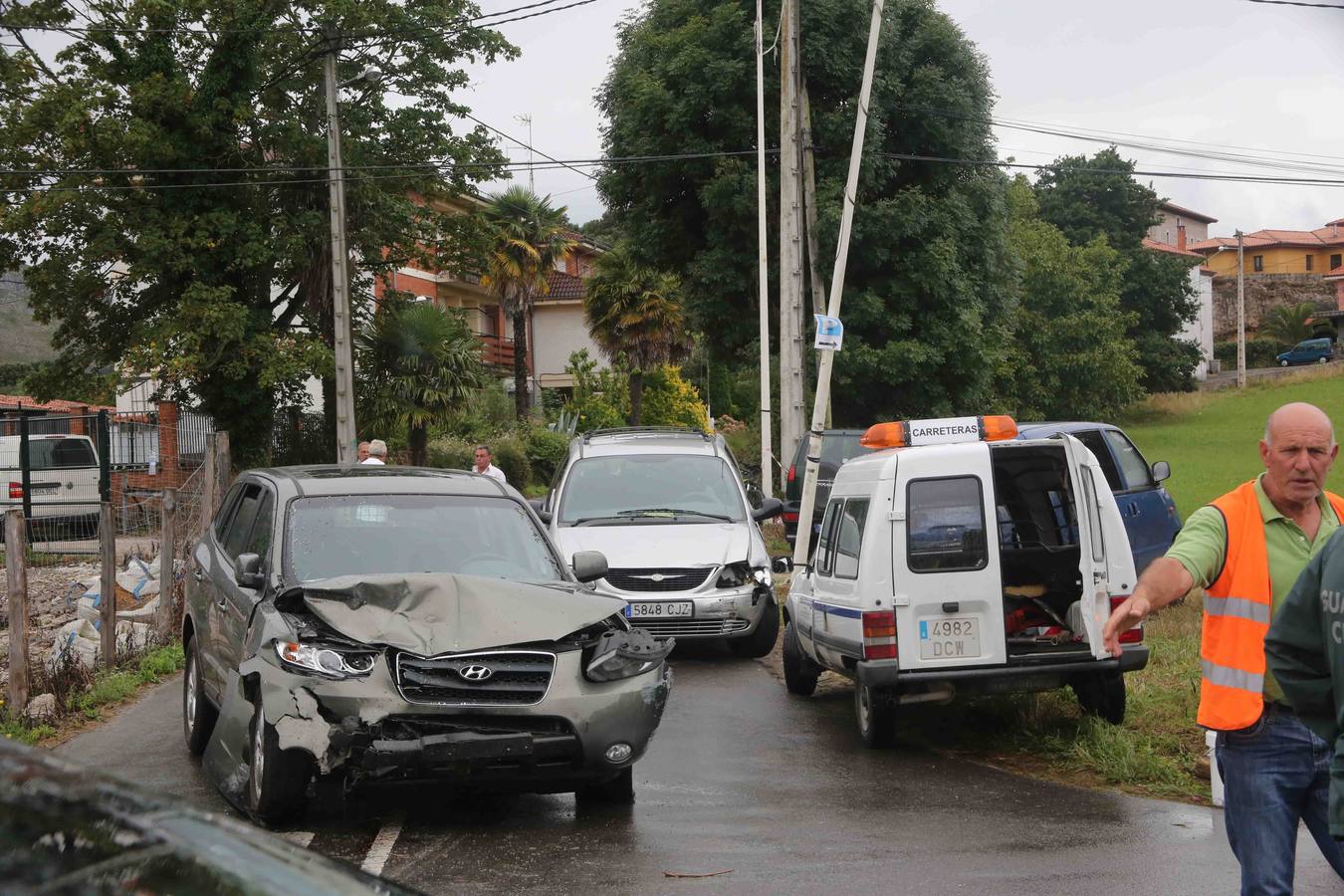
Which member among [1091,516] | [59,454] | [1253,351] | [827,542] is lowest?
[827,542]

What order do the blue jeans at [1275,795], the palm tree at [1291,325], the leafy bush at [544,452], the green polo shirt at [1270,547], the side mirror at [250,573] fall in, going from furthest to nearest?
1. the palm tree at [1291,325]
2. the leafy bush at [544,452]
3. the side mirror at [250,573]
4. the green polo shirt at [1270,547]
5. the blue jeans at [1275,795]

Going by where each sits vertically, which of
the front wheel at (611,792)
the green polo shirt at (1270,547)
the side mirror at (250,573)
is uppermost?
the green polo shirt at (1270,547)

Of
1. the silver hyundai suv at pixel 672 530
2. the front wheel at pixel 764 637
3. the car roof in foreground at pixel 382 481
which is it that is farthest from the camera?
the front wheel at pixel 764 637

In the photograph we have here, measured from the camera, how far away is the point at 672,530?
13.1 meters

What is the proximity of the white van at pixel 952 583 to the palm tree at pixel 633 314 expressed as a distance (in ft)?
131

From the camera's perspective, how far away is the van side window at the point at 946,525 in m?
8.52

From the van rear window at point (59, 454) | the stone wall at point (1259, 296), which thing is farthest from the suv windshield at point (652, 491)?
the stone wall at point (1259, 296)

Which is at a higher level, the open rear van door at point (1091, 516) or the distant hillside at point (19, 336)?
the distant hillside at point (19, 336)

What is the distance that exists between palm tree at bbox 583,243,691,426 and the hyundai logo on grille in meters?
42.4

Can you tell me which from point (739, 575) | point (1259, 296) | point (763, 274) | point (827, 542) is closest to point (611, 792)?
point (827, 542)

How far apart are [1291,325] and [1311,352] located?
6.80 m

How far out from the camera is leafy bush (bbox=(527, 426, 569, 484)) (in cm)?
4388

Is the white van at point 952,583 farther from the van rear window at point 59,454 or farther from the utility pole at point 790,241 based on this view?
the van rear window at point 59,454

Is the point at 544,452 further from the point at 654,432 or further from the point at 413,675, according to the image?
Answer: the point at 413,675
